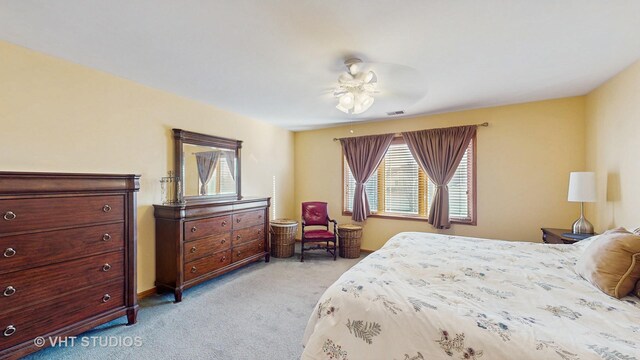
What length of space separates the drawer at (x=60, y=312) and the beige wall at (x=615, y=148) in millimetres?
4765

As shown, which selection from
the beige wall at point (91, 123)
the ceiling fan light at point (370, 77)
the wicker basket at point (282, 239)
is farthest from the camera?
the wicker basket at point (282, 239)

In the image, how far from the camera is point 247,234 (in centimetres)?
392

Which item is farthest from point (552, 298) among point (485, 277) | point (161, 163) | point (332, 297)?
point (161, 163)

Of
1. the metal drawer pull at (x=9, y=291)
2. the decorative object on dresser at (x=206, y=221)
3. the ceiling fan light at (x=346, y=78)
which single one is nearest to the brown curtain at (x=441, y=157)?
the ceiling fan light at (x=346, y=78)

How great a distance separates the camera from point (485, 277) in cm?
173

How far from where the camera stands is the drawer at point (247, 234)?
3.72m

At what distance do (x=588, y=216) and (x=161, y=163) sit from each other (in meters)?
5.37

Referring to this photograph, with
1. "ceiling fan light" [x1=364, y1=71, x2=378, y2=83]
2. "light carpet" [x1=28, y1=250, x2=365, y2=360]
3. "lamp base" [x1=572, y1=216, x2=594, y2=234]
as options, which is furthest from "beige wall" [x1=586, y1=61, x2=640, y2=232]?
"light carpet" [x1=28, y1=250, x2=365, y2=360]

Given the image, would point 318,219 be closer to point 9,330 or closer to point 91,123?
point 91,123

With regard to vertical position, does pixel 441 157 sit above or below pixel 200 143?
below

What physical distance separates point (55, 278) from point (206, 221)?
143 centimetres

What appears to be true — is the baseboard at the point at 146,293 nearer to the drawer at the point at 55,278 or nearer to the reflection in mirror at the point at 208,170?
the drawer at the point at 55,278

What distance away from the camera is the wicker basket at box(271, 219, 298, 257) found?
448 centimetres

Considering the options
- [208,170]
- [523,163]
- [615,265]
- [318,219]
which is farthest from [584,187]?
[208,170]
